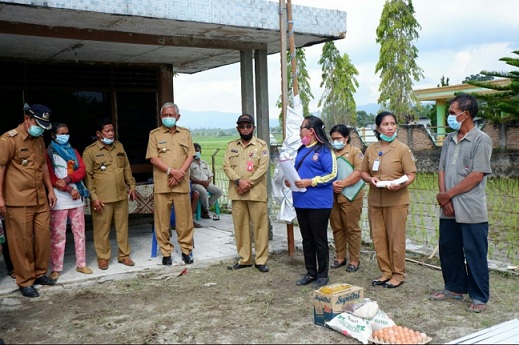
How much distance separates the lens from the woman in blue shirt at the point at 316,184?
16.4 ft

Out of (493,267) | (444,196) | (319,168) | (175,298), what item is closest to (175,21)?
(319,168)

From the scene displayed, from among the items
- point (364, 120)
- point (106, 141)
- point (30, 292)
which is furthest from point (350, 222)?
point (364, 120)

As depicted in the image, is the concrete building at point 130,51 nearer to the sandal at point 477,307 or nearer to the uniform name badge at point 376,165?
the uniform name badge at point 376,165

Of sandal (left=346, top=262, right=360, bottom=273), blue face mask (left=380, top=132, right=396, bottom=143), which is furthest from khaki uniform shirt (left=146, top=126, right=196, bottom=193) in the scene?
blue face mask (left=380, top=132, right=396, bottom=143)

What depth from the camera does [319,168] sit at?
16.5ft

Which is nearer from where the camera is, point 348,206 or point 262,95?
point 348,206

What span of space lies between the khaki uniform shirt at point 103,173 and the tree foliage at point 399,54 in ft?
75.0

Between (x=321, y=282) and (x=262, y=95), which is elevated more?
(x=262, y=95)

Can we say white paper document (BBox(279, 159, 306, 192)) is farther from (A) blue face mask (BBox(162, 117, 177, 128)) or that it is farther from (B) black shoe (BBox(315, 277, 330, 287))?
(A) blue face mask (BBox(162, 117, 177, 128))

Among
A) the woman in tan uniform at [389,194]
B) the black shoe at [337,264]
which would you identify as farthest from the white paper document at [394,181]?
the black shoe at [337,264]

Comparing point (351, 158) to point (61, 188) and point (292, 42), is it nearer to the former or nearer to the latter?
point (292, 42)

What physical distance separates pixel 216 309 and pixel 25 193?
2.22 meters

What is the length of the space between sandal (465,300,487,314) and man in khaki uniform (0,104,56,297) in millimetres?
4097

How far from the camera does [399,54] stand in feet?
87.2
